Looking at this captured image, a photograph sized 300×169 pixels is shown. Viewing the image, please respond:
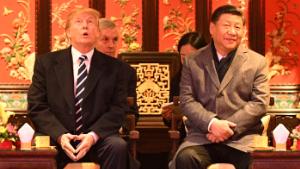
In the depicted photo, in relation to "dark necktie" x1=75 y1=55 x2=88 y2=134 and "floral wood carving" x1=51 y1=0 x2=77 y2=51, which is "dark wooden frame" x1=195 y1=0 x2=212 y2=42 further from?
"dark necktie" x1=75 y1=55 x2=88 y2=134

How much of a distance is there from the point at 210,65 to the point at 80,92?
788mm

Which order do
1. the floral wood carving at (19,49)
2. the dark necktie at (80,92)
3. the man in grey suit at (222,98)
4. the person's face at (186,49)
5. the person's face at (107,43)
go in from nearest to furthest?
the man in grey suit at (222,98) → the dark necktie at (80,92) → the person's face at (107,43) → the person's face at (186,49) → the floral wood carving at (19,49)

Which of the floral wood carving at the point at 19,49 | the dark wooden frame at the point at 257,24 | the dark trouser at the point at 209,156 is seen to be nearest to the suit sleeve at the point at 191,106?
the dark trouser at the point at 209,156

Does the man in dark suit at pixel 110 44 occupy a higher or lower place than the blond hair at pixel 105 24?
lower

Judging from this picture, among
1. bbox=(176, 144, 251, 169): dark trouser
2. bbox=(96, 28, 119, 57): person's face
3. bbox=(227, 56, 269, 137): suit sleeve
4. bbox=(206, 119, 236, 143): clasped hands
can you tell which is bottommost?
bbox=(176, 144, 251, 169): dark trouser

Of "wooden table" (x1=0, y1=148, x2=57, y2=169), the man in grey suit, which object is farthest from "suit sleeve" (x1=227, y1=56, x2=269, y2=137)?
"wooden table" (x1=0, y1=148, x2=57, y2=169)

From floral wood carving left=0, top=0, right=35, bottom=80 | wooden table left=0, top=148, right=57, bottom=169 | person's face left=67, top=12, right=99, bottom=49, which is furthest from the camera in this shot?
floral wood carving left=0, top=0, right=35, bottom=80

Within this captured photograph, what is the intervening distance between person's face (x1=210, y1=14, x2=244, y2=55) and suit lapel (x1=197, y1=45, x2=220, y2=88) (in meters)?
0.08

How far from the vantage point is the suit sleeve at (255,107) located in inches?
173

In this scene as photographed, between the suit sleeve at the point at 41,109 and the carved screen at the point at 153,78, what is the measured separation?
1.52m

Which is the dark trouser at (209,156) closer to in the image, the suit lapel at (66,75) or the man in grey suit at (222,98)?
the man in grey suit at (222,98)

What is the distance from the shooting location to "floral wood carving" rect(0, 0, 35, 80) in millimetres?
6477

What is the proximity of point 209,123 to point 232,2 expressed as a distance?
2.47 metres

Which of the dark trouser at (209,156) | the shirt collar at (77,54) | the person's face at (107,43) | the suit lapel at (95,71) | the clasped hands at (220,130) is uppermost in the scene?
the person's face at (107,43)
